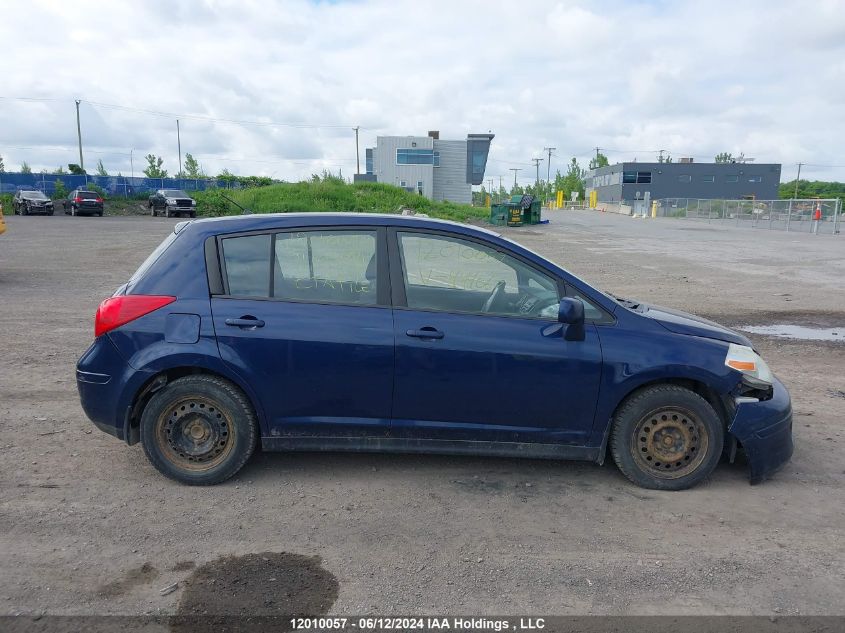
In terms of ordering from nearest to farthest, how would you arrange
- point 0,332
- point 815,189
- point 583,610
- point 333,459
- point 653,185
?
point 583,610 < point 333,459 < point 0,332 < point 653,185 < point 815,189

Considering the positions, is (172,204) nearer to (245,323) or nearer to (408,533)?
(245,323)

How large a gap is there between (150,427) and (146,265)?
3.57 ft

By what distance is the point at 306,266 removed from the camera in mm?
4422

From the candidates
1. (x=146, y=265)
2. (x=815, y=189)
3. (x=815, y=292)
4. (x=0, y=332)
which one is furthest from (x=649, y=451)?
(x=815, y=189)

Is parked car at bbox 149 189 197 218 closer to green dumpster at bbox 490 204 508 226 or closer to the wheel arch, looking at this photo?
green dumpster at bbox 490 204 508 226

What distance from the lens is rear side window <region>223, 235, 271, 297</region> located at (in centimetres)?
436

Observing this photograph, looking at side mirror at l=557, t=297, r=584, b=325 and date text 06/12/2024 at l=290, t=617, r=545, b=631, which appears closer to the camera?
date text 06/12/2024 at l=290, t=617, r=545, b=631

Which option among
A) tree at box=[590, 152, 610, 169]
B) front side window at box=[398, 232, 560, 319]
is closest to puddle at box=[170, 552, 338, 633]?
front side window at box=[398, 232, 560, 319]

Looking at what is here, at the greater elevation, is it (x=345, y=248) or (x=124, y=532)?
(x=345, y=248)

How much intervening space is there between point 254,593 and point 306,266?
2048 mm

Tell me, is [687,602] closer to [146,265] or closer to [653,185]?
[146,265]

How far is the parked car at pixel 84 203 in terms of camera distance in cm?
4503

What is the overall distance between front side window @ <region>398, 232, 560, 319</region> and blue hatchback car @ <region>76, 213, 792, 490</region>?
0.05ft

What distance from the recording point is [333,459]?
4.80 metres
